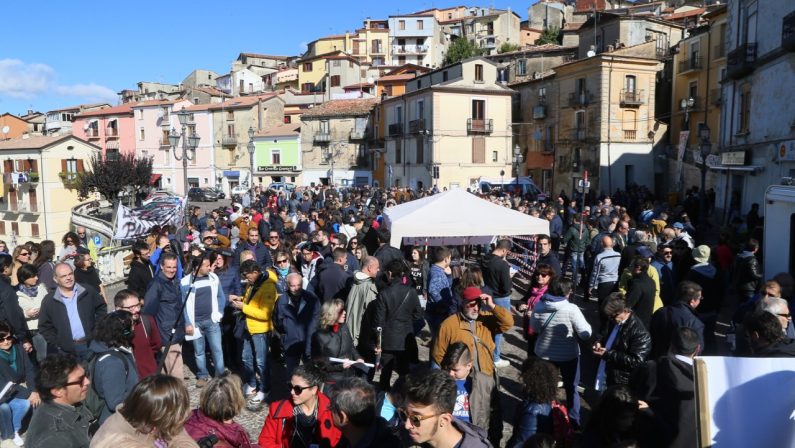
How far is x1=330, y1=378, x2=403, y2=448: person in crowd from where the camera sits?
3014 mm

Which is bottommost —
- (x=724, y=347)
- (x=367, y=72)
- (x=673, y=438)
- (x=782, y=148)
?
(x=724, y=347)

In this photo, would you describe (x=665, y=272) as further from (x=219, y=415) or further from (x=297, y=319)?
(x=219, y=415)

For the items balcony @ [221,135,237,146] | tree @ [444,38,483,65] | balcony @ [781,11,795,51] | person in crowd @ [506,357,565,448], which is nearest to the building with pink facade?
balcony @ [221,135,237,146]

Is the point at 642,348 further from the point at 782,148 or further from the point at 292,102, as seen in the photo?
the point at 292,102

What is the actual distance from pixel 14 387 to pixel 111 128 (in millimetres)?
57817

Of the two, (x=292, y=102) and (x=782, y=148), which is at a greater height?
(x=292, y=102)

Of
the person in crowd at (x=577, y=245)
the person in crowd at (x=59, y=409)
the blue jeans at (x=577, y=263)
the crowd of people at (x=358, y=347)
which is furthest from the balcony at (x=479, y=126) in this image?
the person in crowd at (x=59, y=409)

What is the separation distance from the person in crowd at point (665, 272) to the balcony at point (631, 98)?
27957 millimetres

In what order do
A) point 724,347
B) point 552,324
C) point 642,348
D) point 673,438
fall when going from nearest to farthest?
point 673,438 < point 642,348 < point 552,324 < point 724,347

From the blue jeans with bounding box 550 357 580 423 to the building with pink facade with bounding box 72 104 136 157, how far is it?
56.3 meters

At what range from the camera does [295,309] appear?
18.0 ft

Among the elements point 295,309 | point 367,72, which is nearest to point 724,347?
point 295,309

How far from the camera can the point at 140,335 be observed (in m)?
4.67

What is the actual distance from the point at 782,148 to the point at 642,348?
1468 centimetres
